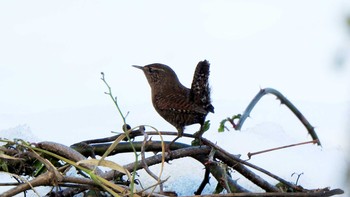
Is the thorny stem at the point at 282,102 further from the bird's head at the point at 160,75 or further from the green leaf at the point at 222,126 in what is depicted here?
the bird's head at the point at 160,75

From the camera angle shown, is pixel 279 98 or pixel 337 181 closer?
pixel 337 181

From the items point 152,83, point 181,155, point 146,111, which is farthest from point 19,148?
point 152,83

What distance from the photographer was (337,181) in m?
0.61

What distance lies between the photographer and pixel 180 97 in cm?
278

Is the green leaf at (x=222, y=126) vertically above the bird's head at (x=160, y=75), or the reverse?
the bird's head at (x=160, y=75)

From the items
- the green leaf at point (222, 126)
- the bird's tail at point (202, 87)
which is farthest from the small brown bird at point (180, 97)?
the green leaf at point (222, 126)

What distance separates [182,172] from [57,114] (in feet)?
2.77

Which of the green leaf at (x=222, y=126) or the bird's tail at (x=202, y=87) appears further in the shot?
the bird's tail at (x=202, y=87)

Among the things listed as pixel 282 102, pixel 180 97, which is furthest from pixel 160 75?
pixel 282 102

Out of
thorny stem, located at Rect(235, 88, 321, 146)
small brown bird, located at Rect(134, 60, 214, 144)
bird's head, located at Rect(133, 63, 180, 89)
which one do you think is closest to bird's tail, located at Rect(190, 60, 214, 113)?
small brown bird, located at Rect(134, 60, 214, 144)

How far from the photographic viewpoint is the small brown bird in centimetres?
247

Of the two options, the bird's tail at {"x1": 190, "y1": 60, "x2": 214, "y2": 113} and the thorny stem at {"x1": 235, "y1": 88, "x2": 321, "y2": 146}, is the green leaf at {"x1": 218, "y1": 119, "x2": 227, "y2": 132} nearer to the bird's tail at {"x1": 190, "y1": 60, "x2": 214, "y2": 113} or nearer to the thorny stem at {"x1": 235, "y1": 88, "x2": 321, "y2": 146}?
the thorny stem at {"x1": 235, "y1": 88, "x2": 321, "y2": 146}

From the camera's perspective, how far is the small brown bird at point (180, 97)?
2.47m

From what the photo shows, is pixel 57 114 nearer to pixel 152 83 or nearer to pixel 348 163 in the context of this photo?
pixel 152 83
